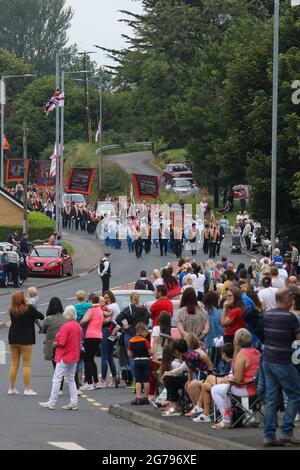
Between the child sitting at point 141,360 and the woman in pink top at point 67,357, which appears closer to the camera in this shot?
the child sitting at point 141,360

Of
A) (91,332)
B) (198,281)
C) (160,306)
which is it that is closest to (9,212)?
(198,281)

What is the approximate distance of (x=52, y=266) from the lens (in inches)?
2245

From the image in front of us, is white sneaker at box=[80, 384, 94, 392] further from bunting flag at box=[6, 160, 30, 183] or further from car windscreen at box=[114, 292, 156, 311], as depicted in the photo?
bunting flag at box=[6, 160, 30, 183]

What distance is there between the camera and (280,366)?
16812mm

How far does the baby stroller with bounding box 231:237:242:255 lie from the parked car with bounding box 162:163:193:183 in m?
30.2

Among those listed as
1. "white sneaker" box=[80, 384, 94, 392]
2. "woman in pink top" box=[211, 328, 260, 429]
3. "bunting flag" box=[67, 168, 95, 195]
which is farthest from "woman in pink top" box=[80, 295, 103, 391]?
"bunting flag" box=[67, 168, 95, 195]

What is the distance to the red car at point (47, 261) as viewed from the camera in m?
57.1

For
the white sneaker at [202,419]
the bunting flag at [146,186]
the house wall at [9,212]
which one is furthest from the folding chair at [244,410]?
the house wall at [9,212]

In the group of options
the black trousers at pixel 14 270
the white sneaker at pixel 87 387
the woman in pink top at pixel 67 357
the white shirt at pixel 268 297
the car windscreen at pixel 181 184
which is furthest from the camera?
the car windscreen at pixel 181 184

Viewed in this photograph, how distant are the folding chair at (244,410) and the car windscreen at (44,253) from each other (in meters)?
39.0

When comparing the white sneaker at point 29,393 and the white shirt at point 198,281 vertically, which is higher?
the white shirt at point 198,281

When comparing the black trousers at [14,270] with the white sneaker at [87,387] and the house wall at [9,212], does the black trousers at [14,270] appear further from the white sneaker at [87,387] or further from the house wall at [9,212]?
the white sneaker at [87,387]

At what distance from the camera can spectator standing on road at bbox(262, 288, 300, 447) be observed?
16641 millimetres

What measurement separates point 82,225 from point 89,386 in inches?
2244
